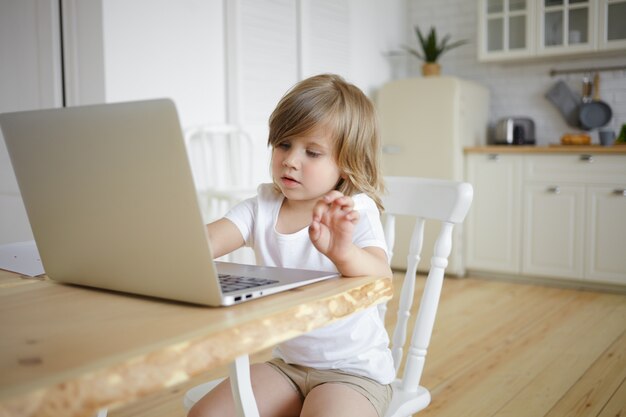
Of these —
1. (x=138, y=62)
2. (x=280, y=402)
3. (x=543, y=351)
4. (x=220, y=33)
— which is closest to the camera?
(x=280, y=402)

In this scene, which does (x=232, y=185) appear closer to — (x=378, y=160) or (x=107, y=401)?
(x=378, y=160)

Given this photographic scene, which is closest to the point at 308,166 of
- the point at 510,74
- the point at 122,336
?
the point at 122,336

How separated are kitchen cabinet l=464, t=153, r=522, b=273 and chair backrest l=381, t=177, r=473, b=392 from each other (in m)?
3.17

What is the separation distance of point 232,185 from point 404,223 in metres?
1.51

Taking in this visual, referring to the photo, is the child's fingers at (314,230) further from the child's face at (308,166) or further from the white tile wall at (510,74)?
the white tile wall at (510,74)

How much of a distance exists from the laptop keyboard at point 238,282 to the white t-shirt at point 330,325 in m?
0.26

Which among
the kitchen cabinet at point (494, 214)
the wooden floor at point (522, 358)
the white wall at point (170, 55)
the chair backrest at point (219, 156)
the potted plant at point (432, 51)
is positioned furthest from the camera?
the potted plant at point (432, 51)

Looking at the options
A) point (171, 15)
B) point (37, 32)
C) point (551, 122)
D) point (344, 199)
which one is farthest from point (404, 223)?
point (344, 199)

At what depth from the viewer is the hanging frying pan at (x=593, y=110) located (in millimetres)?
4465

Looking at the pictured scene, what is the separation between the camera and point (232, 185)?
3594 millimetres

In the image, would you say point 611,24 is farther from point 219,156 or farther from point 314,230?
Result: point 314,230

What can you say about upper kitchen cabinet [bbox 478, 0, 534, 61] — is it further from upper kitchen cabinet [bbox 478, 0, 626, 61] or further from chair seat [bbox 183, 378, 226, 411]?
chair seat [bbox 183, 378, 226, 411]

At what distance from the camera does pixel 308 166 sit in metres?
1.13

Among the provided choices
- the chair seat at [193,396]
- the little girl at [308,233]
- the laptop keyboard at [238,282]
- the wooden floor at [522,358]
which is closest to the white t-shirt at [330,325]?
the little girl at [308,233]
